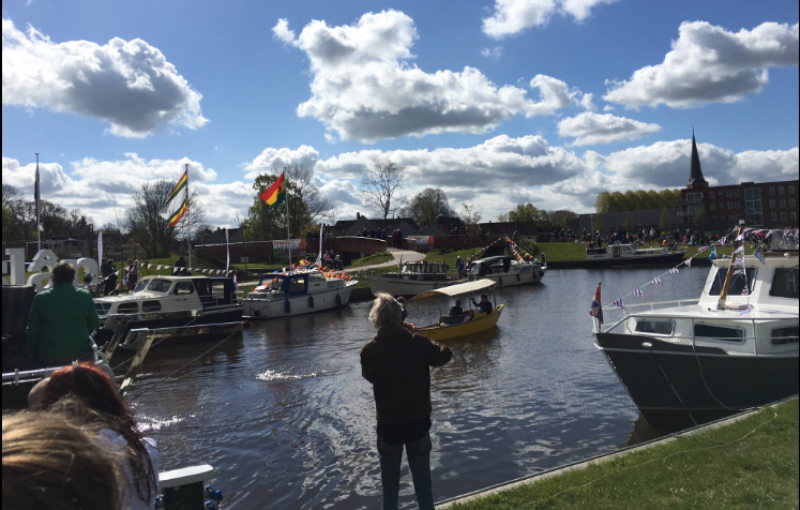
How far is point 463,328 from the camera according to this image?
21.8 metres

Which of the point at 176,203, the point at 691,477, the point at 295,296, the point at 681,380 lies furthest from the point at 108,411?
the point at 176,203

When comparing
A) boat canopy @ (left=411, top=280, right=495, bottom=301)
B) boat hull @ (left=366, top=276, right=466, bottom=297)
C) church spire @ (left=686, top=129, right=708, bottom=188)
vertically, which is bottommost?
boat hull @ (left=366, top=276, right=466, bottom=297)

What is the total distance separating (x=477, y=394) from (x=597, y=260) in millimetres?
47500

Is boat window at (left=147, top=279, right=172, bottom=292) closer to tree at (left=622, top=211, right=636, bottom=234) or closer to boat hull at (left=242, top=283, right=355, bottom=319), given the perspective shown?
boat hull at (left=242, top=283, right=355, bottom=319)

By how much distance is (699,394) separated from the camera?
9.34 metres

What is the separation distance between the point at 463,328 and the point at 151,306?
499 inches

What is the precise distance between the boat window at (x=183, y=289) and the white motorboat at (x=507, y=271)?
26.0 meters

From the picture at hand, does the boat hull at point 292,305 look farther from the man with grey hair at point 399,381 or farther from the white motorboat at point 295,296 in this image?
the man with grey hair at point 399,381

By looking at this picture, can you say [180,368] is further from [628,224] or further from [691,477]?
[691,477]

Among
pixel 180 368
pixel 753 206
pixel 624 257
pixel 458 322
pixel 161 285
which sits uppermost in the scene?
pixel 753 206

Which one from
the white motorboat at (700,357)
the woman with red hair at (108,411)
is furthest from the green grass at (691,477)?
the woman with red hair at (108,411)

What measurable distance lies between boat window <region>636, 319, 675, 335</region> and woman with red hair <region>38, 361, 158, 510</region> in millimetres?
9056

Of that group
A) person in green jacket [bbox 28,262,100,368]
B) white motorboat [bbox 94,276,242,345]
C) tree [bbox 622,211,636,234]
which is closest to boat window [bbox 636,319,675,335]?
tree [bbox 622,211,636,234]

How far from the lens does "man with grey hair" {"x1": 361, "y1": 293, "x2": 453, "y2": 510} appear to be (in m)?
5.09
